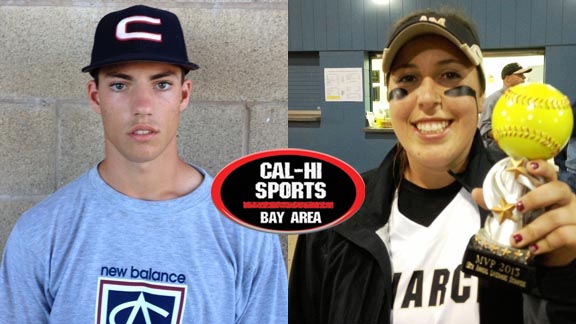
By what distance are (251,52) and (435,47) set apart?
0.32 metres

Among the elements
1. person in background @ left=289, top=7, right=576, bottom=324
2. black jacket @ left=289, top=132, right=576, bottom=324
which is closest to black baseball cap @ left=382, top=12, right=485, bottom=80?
person in background @ left=289, top=7, right=576, bottom=324

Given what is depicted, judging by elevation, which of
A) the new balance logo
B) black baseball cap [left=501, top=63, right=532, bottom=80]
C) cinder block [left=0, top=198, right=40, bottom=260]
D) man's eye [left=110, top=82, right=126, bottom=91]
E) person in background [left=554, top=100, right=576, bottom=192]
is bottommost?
the new balance logo

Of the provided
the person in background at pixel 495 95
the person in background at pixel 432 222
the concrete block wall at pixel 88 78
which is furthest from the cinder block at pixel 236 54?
the person in background at pixel 495 95

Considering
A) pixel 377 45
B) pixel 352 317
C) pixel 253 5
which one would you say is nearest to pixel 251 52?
pixel 253 5

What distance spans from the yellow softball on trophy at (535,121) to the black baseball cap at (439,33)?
113mm

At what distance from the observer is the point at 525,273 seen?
592mm

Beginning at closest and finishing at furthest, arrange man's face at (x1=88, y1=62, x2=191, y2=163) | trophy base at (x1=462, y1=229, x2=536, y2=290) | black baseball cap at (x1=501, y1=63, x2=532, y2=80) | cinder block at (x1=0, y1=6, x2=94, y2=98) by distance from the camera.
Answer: trophy base at (x1=462, y1=229, x2=536, y2=290) → black baseball cap at (x1=501, y1=63, x2=532, y2=80) → man's face at (x1=88, y1=62, x2=191, y2=163) → cinder block at (x1=0, y1=6, x2=94, y2=98)

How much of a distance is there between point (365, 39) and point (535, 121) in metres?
0.28

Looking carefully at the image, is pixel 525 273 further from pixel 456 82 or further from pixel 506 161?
pixel 456 82

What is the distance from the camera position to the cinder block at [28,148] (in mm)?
935

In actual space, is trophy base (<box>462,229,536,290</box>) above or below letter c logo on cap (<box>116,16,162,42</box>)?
below

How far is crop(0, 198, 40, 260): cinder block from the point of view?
0.96 m

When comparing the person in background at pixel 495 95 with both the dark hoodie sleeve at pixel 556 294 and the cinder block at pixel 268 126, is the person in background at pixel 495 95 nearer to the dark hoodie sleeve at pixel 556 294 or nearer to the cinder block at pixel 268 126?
the dark hoodie sleeve at pixel 556 294

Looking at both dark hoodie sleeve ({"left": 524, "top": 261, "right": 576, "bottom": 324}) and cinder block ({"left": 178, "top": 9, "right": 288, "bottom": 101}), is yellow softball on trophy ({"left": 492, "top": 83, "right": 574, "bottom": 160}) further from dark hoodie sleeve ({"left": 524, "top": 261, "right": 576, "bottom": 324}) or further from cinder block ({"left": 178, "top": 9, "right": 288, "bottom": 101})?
cinder block ({"left": 178, "top": 9, "right": 288, "bottom": 101})
